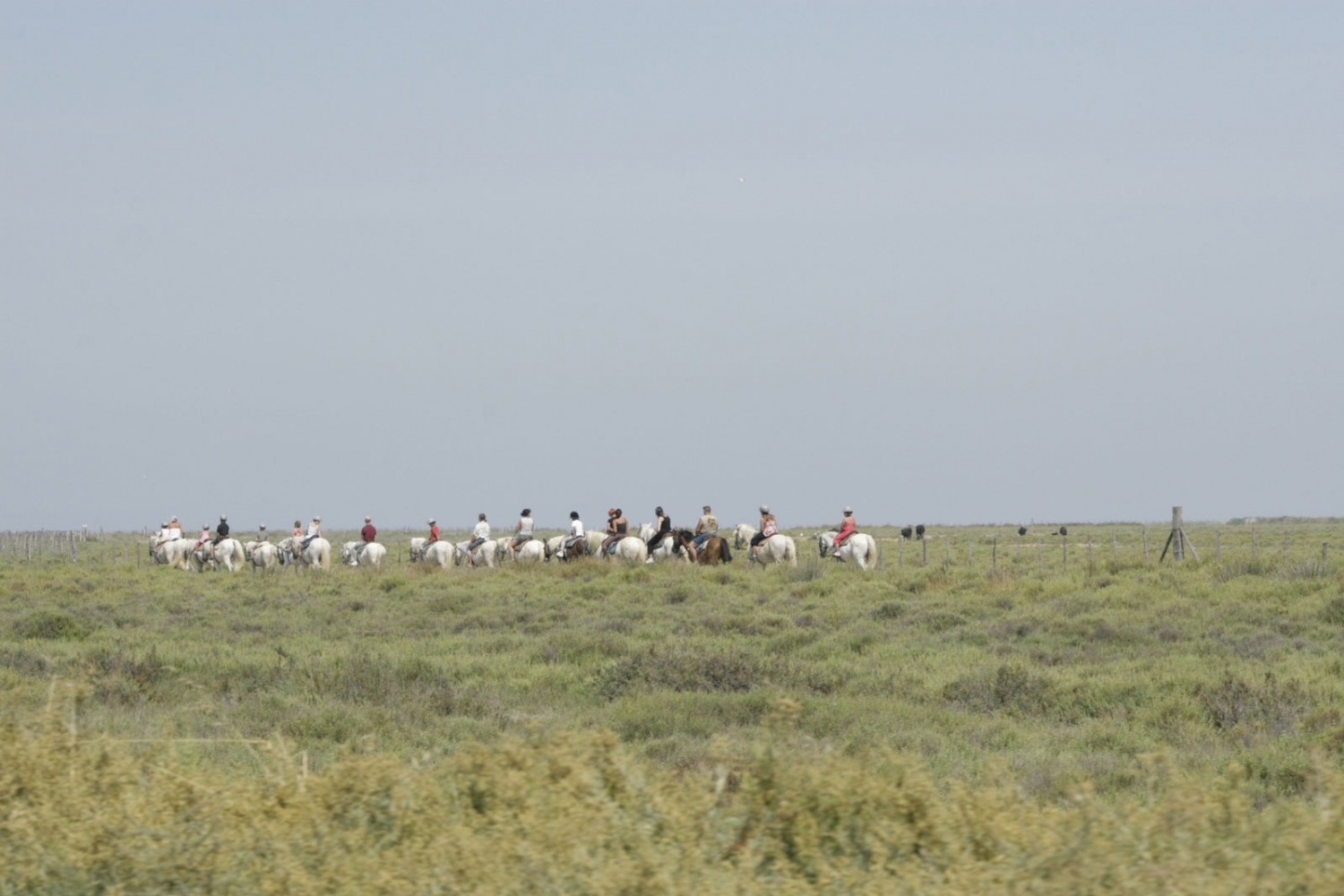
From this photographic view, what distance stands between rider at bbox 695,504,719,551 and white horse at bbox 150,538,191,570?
1752 cm

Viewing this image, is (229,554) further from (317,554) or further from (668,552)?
(668,552)

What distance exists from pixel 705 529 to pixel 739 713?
23105 mm

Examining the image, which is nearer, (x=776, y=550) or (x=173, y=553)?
(x=776, y=550)

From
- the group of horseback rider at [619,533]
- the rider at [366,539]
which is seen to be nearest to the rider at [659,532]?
the group of horseback rider at [619,533]

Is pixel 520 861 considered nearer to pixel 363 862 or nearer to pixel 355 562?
pixel 363 862

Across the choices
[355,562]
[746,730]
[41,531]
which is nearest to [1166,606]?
[746,730]

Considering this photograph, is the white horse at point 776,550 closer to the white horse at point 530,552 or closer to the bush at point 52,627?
the white horse at point 530,552

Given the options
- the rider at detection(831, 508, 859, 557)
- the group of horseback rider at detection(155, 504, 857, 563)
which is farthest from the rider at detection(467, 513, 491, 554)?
the rider at detection(831, 508, 859, 557)

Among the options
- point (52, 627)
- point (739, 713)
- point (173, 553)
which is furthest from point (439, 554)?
point (739, 713)

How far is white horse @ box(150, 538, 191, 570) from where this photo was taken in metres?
45.2

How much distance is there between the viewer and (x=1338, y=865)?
15.9 ft

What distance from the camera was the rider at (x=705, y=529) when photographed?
34438mm

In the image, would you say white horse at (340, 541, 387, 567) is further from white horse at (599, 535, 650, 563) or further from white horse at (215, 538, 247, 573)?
white horse at (599, 535, 650, 563)

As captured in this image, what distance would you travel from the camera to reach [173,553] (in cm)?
4544
